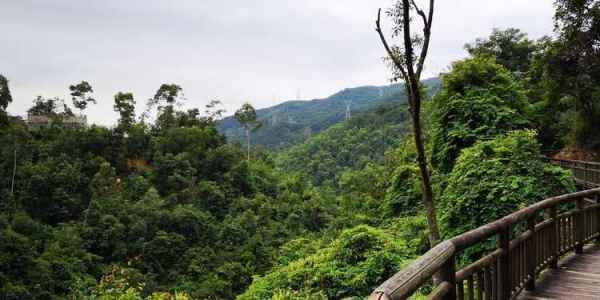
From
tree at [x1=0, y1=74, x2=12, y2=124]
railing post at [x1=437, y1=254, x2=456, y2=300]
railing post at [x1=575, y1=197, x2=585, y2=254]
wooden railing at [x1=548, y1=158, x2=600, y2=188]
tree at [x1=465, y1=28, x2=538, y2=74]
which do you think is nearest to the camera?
railing post at [x1=437, y1=254, x2=456, y2=300]

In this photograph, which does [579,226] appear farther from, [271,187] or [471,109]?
[271,187]

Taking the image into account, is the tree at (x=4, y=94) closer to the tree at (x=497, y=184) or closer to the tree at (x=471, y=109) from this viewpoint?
the tree at (x=471, y=109)

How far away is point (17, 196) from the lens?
34781mm

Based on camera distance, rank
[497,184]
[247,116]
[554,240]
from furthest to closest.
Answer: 1. [247,116]
2. [497,184]
3. [554,240]

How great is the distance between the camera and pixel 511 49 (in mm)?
29625

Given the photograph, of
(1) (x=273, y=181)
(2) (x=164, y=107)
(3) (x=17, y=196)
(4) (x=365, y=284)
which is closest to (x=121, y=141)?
(2) (x=164, y=107)

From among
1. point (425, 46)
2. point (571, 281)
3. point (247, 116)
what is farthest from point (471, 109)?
point (247, 116)

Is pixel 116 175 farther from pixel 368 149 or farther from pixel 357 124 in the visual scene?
pixel 357 124

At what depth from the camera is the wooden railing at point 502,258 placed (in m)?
2.11

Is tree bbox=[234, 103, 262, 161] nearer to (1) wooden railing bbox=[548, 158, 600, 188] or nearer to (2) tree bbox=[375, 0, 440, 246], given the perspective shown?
(1) wooden railing bbox=[548, 158, 600, 188]

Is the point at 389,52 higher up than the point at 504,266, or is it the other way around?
the point at 389,52

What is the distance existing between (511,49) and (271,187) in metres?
28.8

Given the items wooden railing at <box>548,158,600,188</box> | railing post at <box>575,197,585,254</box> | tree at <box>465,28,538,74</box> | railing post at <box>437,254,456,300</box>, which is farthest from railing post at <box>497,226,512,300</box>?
tree at <box>465,28,538,74</box>

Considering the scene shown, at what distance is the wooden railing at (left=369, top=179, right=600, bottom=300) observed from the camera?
2.11 meters
